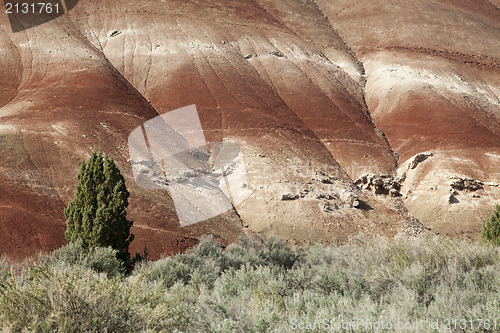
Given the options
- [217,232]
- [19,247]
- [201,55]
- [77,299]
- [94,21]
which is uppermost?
[94,21]

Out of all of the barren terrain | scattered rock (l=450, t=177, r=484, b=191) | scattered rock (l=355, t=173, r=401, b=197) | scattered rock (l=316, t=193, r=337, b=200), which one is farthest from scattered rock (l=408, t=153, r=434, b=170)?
scattered rock (l=316, t=193, r=337, b=200)

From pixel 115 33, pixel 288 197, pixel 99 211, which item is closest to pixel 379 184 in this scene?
pixel 288 197

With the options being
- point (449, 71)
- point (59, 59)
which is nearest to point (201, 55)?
point (59, 59)

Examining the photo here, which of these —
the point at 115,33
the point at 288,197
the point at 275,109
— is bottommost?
the point at 288,197

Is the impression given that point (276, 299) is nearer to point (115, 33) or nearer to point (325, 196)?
point (325, 196)

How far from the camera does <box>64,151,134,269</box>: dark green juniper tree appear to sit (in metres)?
16.2

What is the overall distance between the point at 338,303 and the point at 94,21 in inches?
2002

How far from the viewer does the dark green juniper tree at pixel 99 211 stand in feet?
53.3

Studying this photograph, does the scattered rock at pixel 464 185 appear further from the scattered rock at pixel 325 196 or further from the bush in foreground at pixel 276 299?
the bush in foreground at pixel 276 299

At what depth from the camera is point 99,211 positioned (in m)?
16.5

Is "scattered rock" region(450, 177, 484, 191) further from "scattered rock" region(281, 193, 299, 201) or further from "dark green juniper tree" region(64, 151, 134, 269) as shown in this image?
"dark green juniper tree" region(64, 151, 134, 269)

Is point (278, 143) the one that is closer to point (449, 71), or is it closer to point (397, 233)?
point (397, 233)

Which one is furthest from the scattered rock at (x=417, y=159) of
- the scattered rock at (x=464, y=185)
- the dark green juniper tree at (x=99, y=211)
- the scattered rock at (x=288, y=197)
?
the dark green juniper tree at (x=99, y=211)

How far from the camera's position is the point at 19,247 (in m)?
19.0
